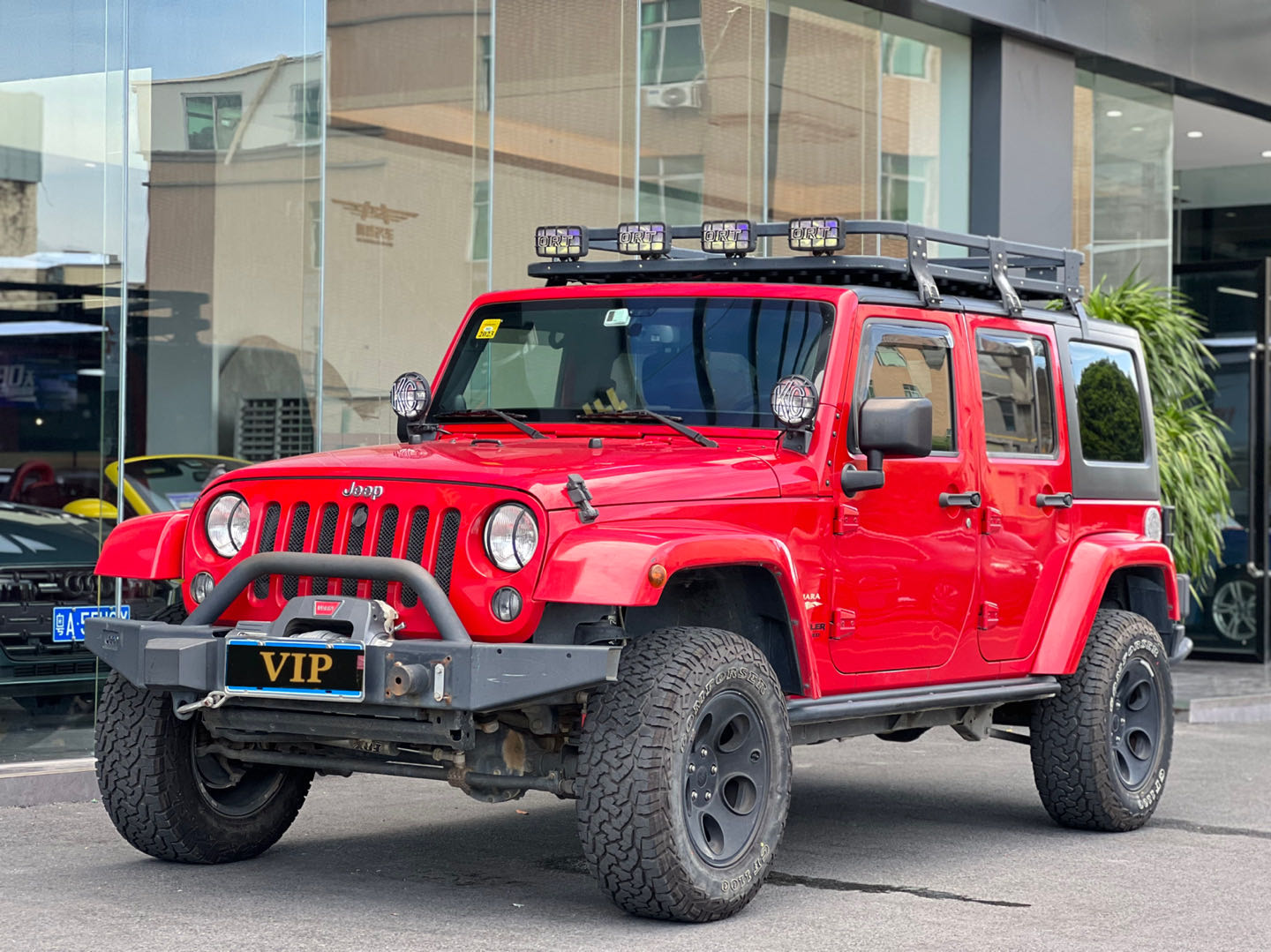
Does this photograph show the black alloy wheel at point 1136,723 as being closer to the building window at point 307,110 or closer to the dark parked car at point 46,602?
the dark parked car at point 46,602

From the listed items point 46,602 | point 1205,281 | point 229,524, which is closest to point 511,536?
point 229,524

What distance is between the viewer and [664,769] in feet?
18.0

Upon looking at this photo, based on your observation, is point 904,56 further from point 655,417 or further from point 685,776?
point 685,776

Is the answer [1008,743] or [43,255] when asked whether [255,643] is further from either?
[1008,743]

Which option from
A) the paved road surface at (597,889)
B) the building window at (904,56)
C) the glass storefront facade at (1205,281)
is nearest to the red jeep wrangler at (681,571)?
the paved road surface at (597,889)

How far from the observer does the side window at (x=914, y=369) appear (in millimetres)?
6926

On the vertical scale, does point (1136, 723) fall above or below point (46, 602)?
below

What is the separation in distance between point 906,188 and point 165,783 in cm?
1045

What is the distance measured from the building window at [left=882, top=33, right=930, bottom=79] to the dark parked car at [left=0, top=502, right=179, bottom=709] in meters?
8.19

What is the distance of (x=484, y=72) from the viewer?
39.9ft

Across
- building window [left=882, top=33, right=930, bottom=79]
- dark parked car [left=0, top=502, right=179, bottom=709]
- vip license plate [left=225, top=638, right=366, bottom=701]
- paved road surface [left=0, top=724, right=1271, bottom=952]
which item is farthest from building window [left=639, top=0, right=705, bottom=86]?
vip license plate [left=225, top=638, right=366, bottom=701]

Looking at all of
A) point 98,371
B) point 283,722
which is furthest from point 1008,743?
point 283,722

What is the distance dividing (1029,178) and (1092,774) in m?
9.16

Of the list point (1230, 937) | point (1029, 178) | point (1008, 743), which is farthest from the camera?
point (1029, 178)
